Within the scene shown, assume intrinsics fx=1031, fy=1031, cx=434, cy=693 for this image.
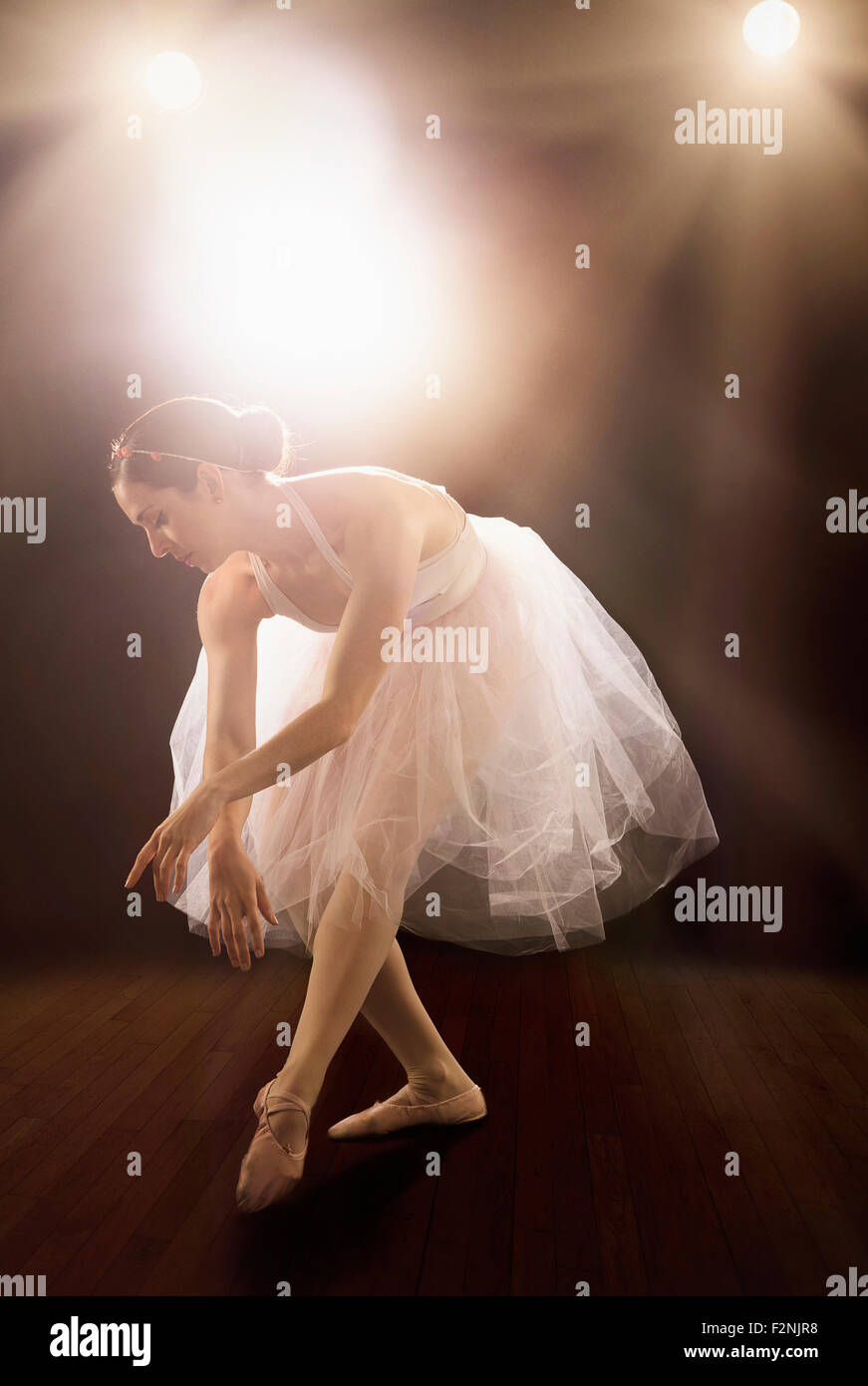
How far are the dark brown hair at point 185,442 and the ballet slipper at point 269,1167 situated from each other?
0.98 m

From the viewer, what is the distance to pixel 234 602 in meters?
1.80

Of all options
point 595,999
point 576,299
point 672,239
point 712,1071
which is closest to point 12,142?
point 576,299

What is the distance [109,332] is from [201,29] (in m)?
0.87

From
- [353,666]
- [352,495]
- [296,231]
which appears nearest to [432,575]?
[352,495]

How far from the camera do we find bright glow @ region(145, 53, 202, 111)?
2842mm

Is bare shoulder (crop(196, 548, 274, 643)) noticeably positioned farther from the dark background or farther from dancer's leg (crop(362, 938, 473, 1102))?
the dark background

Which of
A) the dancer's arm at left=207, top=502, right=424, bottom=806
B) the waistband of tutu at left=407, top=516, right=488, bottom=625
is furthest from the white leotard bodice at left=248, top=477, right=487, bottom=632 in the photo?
the dancer's arm at left=207, top=502, right=424, bottom=806

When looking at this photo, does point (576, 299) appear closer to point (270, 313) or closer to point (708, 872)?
point (270, 313)

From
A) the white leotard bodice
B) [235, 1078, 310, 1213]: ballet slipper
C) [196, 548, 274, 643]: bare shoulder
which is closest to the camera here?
[235, 1078, 310, 1213]: ballet slipper

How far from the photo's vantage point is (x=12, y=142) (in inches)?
115

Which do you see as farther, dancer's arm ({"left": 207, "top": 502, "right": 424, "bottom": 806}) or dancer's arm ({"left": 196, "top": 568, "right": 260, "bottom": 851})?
dancer's arm ({"left": 196, "top": 568, "right": 260, "bottom": 851})

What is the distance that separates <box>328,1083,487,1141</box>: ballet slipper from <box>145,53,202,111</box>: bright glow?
8.74ft

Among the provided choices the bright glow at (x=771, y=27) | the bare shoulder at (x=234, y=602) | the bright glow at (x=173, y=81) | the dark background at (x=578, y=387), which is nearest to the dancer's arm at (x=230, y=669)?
the bare shoulder at (x=234, y=602)

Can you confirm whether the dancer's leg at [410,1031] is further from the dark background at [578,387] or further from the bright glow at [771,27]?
the bright glow at [771,27]
